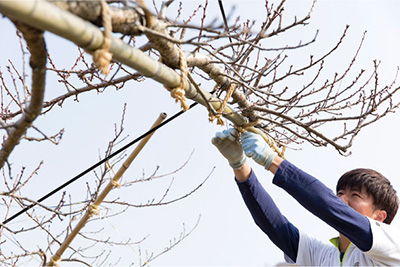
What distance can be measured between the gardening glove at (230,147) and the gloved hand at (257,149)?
0.13m

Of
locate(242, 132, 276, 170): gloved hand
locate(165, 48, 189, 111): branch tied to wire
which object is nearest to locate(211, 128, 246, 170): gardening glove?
locate(242, 132, 276, 170): gloved hand

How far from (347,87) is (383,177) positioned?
0.82m

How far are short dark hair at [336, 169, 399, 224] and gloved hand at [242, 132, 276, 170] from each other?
79cm

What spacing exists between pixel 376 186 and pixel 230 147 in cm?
111

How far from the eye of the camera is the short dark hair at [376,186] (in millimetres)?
3439

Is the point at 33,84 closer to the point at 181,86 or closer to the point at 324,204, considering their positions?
the point at 181,86

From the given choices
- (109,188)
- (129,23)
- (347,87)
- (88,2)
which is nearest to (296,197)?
(347,87)

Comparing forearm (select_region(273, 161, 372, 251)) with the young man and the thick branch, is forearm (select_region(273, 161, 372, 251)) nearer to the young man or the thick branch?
the young man

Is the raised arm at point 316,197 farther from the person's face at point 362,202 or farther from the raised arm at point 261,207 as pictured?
the person's face at point 362,202

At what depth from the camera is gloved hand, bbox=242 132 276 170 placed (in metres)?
2.95

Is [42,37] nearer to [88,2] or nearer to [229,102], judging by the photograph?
[88,2]

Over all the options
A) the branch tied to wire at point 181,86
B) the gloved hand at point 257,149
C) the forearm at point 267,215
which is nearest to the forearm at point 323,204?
the gloved hand at point 257,149

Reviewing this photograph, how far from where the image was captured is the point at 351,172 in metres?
3.56

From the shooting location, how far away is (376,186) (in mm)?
3430
